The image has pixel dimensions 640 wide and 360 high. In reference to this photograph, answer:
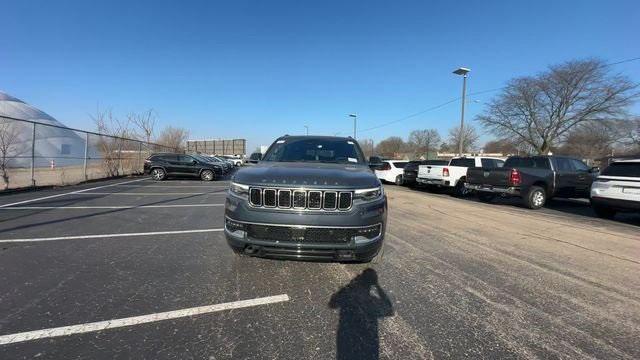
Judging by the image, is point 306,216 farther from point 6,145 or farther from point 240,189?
point 6,145

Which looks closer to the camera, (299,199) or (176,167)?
(299,199)

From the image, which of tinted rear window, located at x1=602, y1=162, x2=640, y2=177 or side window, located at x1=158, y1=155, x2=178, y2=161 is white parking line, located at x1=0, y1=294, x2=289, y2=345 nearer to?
tinted rear window, located at x1=602, y1=162, x2=640, y2=177

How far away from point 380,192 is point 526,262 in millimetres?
2723

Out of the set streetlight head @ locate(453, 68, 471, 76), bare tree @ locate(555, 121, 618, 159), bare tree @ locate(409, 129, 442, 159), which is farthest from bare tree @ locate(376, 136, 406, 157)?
streetlight head @ locate(453, 68, 471, 76)

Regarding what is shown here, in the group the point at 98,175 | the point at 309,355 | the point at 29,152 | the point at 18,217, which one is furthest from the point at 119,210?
the point at 98,175

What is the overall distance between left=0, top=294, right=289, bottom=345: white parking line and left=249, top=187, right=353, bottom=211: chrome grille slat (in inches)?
36.1

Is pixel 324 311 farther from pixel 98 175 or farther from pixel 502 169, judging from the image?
pixel 98 175

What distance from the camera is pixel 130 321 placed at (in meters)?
3.16

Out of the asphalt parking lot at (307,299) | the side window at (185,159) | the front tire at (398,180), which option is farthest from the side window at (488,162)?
the side window at (185,159)

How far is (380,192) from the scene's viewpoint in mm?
4156

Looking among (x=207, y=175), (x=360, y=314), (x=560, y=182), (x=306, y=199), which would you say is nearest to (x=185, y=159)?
Result: (x=207, y=175)

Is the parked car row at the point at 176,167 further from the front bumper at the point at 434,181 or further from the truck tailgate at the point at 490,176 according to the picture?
the truck tailgate at the point at 490,176

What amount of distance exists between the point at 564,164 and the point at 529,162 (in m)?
1.05

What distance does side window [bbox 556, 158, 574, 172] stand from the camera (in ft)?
42.1
